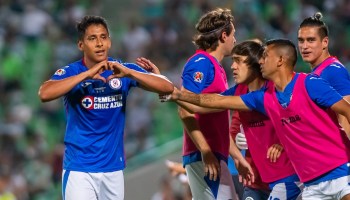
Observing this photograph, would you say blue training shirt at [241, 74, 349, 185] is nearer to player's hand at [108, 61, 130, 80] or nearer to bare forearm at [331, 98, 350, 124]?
bare forearm at [331, 98, 350, 124]

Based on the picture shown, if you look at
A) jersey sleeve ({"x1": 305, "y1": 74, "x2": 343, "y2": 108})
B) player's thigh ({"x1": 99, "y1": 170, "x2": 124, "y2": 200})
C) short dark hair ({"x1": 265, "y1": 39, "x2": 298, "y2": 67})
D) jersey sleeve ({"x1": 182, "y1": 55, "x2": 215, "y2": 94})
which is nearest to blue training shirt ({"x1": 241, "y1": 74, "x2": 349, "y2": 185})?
jersey sleeve ({"x1": 305, "y1": 74, "x2": 343, "y2": 108})

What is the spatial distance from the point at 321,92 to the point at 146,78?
1234mm

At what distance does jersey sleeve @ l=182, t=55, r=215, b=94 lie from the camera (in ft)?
23.9

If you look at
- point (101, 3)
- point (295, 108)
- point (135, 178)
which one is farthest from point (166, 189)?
point (101, 3)

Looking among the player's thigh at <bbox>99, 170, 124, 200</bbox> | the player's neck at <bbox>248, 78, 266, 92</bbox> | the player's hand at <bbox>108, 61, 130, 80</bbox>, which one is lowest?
the player's thigh at <bbox>99, 170, 124, 200</bbox>

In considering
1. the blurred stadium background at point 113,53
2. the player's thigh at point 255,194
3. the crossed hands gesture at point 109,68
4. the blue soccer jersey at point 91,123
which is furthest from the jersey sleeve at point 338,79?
the blurred stadium background at point 113,53

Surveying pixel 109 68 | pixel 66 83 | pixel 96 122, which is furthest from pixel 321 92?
pixel 66 83

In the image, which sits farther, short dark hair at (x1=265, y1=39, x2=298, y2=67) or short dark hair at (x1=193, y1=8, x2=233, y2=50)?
short dark hair at (x1=193, y1=8, x2=233, y2=50)

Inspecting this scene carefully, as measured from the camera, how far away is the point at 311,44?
7.37 m

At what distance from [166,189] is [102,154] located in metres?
3.55

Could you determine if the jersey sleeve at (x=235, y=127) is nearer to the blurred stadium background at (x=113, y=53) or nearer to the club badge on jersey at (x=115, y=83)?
the club badge on jersey at (x=115, y=83)

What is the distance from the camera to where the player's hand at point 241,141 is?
7.75 metres

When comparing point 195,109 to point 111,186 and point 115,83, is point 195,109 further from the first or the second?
point 111,186

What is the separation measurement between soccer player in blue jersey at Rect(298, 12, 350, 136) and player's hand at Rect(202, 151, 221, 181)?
3.34 ft
